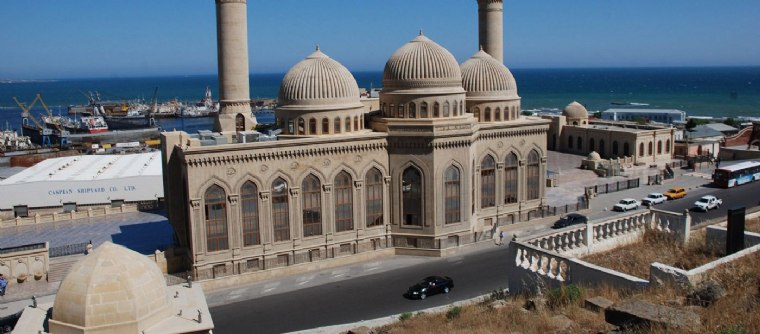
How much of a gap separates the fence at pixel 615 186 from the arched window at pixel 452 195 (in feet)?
53.7

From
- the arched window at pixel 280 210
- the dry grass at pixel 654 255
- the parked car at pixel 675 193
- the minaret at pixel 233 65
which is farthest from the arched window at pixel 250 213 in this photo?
the parked car at pixel 675 193

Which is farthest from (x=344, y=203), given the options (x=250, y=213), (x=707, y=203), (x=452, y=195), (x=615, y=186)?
(x=615, y=186)

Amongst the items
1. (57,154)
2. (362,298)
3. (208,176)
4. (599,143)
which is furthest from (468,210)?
(57,154)

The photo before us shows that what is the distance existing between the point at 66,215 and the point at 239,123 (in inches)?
457

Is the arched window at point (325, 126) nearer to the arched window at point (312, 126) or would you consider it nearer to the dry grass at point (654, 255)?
the arched window at point (312, 126)

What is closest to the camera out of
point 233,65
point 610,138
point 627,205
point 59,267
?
point 59,267

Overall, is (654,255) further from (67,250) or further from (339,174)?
(67,250)

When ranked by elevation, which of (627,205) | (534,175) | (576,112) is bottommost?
(627,205)

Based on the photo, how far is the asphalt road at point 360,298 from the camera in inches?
993

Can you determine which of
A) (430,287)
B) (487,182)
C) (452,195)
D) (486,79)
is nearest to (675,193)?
(487,182)

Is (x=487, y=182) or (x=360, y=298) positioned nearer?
(x=360, y=298)

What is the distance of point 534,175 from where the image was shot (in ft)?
128

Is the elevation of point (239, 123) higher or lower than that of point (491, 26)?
lower

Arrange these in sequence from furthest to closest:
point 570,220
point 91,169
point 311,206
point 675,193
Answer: point 91,169, point 675,193, point 570,220, point 311,206
